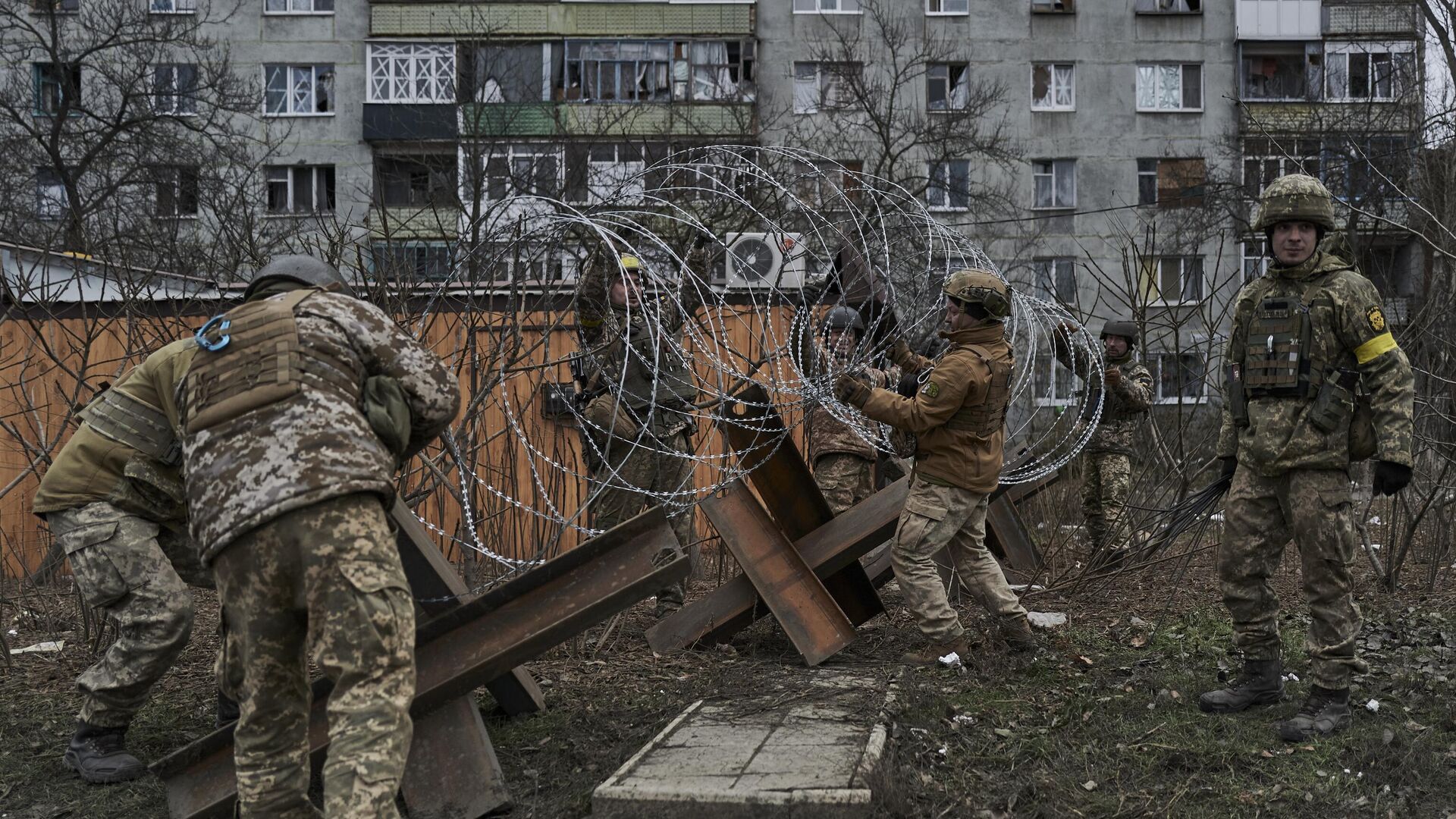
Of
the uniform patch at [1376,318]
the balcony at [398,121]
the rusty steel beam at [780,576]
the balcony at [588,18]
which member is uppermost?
the balcony at [588,18]

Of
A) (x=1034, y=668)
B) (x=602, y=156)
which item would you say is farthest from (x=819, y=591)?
(x=602, y=156)

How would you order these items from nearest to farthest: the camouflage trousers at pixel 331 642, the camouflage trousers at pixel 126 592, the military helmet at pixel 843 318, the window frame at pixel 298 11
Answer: the camouflage trousers at pixel 331 642, the camouflage trousers at pixel 126 592, the military helmet at pixel 843 318, the window frame at pixel 298 11

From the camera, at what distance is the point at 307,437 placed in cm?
328

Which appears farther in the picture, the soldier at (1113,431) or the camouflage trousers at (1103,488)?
the camouflage trousers at (1103,488)

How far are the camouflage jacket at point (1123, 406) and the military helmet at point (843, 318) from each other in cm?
276

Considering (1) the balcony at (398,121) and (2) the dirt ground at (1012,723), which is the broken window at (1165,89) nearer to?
(1) the balcony at (398,121)

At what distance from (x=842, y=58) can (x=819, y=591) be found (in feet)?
83.3

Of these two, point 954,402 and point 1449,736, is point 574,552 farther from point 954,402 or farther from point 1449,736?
point 1449,736

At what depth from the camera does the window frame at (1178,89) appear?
104ft

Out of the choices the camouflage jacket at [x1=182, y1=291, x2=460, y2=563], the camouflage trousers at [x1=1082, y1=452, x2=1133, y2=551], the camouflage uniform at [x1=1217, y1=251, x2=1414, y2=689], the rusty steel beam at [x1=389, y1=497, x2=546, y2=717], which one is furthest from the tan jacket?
the camouflage trousers at [x1=1082, y1=452, x2=1133, y2=551]

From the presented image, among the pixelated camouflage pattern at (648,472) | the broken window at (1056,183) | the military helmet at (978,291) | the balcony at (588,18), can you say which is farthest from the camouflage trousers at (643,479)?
the broken window at (1056,183)

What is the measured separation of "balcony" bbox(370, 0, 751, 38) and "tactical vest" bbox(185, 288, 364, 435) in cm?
2691

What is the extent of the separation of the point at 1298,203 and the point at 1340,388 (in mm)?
715

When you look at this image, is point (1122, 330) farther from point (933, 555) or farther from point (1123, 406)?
point (933, 555)
